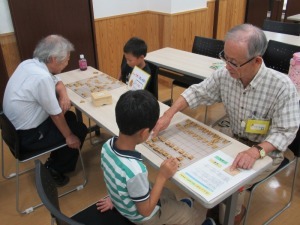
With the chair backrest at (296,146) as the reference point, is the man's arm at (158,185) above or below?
above

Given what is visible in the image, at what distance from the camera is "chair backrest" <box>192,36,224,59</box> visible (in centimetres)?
299

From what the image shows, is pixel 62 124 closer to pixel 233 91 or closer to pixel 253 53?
pixel 233 91

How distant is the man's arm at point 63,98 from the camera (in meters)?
1.99

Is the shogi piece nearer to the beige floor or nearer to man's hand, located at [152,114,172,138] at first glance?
man's hand, located at [152,114,172,138]

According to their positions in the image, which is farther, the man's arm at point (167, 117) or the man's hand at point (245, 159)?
the man's arm at point (167, 117)

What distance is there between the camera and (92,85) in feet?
7.45

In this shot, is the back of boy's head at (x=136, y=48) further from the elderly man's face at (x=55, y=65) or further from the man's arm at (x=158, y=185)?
the man's arm at (x=158, y=185)

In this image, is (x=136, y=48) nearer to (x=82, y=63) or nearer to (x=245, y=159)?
(x=82, y=63)

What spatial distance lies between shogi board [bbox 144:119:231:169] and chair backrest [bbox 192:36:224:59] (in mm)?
1613

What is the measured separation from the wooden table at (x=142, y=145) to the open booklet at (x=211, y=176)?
0.06ft

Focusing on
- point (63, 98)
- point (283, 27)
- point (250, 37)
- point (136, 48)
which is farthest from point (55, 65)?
point (283, 27)

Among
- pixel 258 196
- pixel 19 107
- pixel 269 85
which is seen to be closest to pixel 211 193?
pixel 269 85

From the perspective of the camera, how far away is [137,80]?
6.89 feet

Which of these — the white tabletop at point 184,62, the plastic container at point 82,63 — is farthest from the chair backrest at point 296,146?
the plastic container at point 82,63
